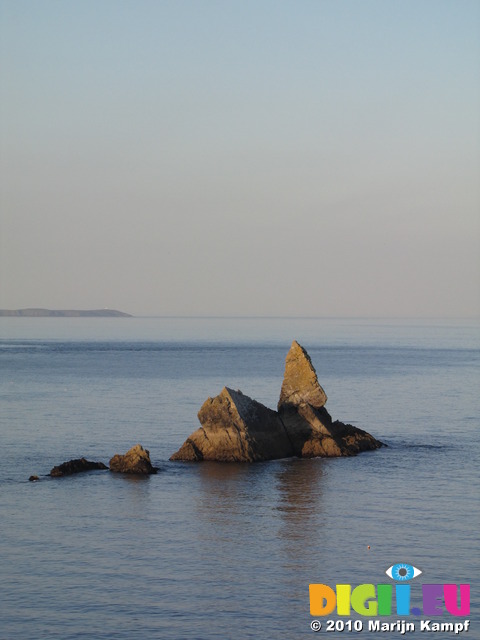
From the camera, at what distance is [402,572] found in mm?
34656

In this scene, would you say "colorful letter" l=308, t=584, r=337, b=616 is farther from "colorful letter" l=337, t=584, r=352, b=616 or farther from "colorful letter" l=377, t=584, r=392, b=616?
"colorful letter" l=377, t=584, r=392, b=616

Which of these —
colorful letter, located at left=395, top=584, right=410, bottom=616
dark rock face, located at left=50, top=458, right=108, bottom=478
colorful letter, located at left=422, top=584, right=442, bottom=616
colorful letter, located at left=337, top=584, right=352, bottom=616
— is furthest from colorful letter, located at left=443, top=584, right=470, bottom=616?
dark rock face, located at left=50, top=458, right=108, bottom=478

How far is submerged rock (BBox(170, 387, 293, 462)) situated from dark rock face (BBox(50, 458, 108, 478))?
554cm

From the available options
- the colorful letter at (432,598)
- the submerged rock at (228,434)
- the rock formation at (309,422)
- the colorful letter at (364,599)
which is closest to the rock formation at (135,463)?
the submerged rock at (228,434)

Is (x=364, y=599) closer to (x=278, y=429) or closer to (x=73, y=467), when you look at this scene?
(x=73, y=467)

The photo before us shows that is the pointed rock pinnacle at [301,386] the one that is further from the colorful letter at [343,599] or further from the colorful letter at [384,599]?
the colorful letter at [384,599]

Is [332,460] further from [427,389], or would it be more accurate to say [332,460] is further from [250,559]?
[427,389]

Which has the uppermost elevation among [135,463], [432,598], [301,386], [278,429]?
[301,386]

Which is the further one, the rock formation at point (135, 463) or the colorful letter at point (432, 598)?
the rock formation at point (135, 463)

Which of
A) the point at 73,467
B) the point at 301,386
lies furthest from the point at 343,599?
the point at 301,386

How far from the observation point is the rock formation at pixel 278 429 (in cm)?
5731

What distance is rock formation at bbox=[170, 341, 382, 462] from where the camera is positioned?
57.3m

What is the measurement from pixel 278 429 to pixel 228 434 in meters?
4.22

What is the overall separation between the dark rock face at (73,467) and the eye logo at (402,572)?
2273 centimetres
